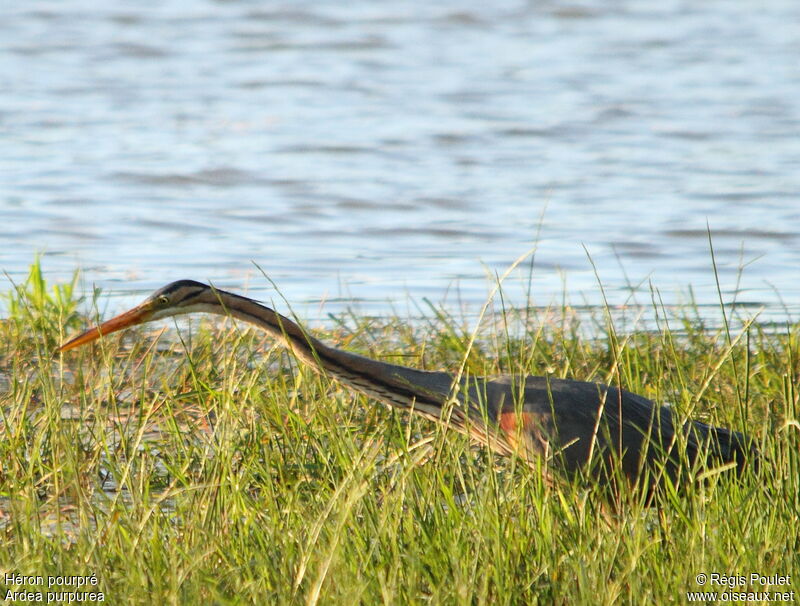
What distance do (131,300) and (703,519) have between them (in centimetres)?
470

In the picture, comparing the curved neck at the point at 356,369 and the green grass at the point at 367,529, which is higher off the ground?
the curved neck at the point at 356,369

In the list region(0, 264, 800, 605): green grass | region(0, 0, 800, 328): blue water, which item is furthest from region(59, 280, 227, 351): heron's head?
region(0, 0, 800, 328): blue water

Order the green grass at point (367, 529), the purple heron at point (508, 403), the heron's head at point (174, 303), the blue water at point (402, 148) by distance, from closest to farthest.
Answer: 1. the green grass at point (367, 529)
2. the purple heron at point (508, 403)
3. the heron's head at point (174, 303)
4. the blue water at point (402, 148)

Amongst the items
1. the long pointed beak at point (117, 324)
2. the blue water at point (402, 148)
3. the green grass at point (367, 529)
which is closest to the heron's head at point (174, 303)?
the long pointed beak at point (117, 324)

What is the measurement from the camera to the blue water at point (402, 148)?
29.5 ft

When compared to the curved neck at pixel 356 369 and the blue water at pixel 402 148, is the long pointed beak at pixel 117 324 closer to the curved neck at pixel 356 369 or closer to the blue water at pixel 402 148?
the curved neck at pixel 356 369

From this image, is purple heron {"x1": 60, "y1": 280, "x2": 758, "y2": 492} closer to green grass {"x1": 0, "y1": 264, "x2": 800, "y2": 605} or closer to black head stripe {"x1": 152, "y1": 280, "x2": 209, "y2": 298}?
black head stripe {"x1": 152, "y1": 280, "x2": 209, "y2": 298}

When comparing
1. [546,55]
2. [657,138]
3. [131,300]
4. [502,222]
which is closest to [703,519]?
[131,300]

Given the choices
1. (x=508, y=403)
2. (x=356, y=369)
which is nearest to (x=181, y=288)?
(x=356, y=369)

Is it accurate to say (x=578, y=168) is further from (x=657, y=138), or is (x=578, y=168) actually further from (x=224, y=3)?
(x=224, y=3)

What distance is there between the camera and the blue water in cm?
899

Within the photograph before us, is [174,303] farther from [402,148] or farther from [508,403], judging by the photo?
[402,148]

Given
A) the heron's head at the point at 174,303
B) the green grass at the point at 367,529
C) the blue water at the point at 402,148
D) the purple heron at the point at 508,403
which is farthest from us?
the blue water at the point at 402,148

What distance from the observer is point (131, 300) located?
25.5ft
